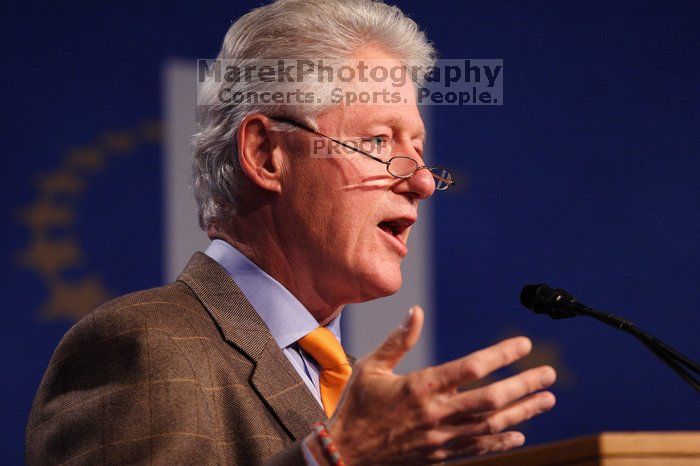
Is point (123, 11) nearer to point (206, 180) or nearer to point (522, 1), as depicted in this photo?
point (206, 180)

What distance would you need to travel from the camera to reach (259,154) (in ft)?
5.71

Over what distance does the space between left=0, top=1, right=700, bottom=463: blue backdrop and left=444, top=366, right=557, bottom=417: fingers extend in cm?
123

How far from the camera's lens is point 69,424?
131 cm

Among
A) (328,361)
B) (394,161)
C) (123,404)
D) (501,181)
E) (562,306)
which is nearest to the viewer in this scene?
(123,404)

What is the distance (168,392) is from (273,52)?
694 millimetres

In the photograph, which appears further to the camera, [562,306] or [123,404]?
[562,306]

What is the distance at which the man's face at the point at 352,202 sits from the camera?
1.66 m

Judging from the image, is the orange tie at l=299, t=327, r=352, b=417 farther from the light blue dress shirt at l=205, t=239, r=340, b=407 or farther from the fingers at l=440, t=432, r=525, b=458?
the fingers at l=440, t=432, r=525, b=458

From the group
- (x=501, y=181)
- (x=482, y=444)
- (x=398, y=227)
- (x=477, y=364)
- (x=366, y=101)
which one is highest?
(x=366, y=101)

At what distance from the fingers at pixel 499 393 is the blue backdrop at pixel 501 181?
1235 millimetres

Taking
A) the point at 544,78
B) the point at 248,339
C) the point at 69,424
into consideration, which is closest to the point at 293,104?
the point at 248,339

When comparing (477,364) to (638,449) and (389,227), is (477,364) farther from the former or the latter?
(389,227)

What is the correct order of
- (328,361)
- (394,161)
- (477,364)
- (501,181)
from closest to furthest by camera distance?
(477,364) < (328,361) < (394,161) < (501,181)

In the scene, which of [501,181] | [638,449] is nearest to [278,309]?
[638,449]
